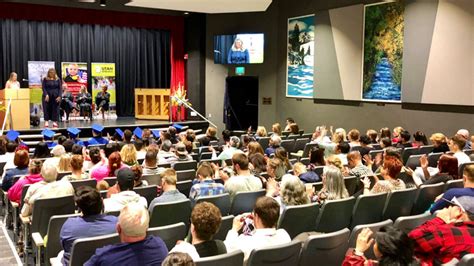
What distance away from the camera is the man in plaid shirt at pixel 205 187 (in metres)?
5.11

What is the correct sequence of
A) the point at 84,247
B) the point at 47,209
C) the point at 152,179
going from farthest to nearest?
the point at 152,179, the point at 47,209, the point at 84,247

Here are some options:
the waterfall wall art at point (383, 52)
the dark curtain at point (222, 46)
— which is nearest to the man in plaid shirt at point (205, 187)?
the waterfall wall art at point (383, 52)

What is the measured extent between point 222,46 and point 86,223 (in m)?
13.3

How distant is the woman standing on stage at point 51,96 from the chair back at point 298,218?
10420 millimetres

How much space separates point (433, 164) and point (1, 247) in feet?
18.2

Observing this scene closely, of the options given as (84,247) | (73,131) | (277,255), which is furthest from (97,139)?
(277,255)

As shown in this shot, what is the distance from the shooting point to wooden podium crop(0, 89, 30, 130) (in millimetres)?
12297

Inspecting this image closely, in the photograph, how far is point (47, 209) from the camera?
4.66 m

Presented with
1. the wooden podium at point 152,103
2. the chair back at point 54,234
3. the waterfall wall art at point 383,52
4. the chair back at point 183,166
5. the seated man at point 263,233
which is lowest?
the chair back at point 54,234

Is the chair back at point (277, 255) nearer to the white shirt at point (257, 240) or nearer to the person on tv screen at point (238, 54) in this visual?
the white shirt at point (257, 240)

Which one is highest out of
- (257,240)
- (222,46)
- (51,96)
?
(222,46)

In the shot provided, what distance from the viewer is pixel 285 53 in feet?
51.6

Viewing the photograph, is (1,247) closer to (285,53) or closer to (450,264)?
(450,264)

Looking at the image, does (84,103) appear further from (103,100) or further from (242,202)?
(242,202)
